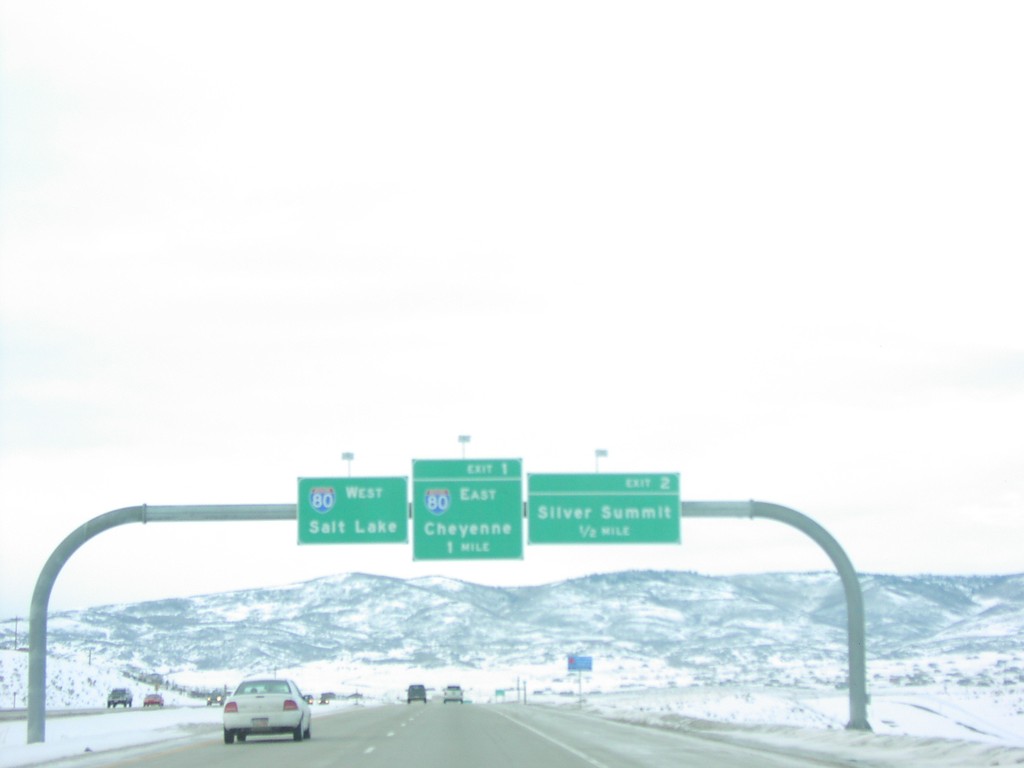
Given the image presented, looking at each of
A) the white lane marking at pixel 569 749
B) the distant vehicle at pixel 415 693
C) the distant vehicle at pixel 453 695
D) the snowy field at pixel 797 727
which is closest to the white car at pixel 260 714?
the snowy field at pixel 797 727

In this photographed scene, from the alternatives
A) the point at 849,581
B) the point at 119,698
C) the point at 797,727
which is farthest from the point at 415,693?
the point at 849,581

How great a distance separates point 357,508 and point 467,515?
112 inches

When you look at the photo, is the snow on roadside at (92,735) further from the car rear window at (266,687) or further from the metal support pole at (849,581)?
the metal support pole at (849,581)

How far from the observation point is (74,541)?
3378 cm

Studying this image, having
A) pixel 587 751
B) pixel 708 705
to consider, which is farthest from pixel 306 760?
pixel 708 705

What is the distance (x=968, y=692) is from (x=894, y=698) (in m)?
12.2

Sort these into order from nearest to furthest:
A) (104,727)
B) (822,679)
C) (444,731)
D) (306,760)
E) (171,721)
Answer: (306,760)
(444,731)
(104,727)
(171,721)
(822,679)

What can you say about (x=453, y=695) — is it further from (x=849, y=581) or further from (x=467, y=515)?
(x=849, y=581)

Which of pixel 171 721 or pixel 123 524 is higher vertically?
pixel 123 524

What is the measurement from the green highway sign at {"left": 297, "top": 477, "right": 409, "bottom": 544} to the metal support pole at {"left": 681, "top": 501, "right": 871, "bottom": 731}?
849cm

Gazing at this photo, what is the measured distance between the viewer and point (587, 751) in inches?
1157

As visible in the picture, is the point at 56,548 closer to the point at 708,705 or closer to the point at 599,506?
the point at 599,506

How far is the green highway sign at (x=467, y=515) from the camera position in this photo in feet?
118

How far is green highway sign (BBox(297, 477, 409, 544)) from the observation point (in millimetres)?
35812
